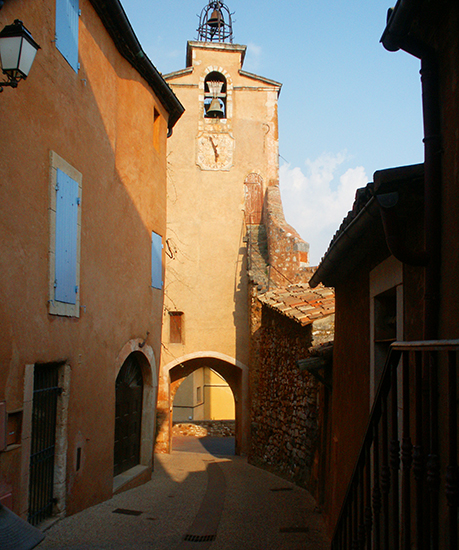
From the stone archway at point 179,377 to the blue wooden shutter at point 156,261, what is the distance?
630 centimetres

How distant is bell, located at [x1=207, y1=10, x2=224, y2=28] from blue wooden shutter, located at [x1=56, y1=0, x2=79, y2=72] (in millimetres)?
14511

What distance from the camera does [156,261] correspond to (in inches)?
440

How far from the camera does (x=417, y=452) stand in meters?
2.38

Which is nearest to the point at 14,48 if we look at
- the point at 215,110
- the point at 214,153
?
the point at 214,153

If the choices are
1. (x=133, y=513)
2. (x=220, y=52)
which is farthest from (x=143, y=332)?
(x=220, y=52)

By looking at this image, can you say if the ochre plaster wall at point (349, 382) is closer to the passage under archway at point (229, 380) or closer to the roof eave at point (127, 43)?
the roof eave at point (127, 43)

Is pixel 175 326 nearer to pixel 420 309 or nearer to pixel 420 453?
pixel 420 309

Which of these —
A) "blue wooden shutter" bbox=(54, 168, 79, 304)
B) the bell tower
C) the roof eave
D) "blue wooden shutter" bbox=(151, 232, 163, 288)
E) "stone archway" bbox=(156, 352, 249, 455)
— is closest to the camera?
"blue wooden shutter" bbox=(54, 168, 79, 304)

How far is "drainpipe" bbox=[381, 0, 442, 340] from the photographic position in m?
3.09

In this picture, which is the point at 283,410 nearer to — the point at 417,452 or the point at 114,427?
Result: the point at 114,427

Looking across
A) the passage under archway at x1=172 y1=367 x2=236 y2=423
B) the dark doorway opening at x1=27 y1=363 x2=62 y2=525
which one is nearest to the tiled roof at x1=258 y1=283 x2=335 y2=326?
the dark doorway opening at x1=27 y1=363 x2=62 y2=525

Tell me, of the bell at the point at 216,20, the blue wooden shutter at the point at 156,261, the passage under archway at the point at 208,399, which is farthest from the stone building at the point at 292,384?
the passage under archway at the point at 208,399

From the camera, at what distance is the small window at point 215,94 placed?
721 inches

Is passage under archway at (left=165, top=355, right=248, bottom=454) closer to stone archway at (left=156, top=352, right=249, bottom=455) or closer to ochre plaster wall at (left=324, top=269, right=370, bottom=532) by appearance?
stone archway at (left=156, top=352, right=249, bottom=455)
